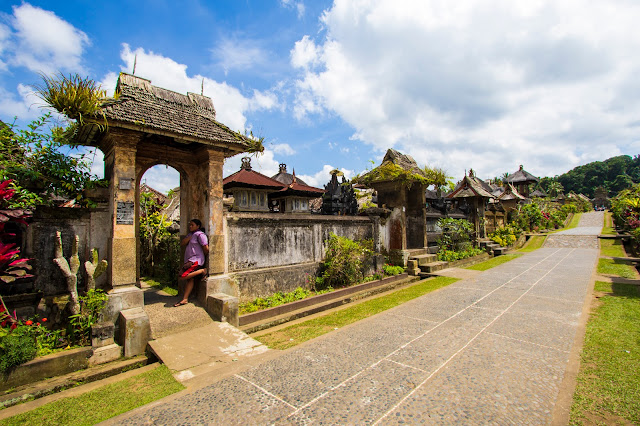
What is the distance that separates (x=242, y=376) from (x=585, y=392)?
3907 millimetres

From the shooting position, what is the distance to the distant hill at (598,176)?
252 feet

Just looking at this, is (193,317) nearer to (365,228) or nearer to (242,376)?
(242,376)

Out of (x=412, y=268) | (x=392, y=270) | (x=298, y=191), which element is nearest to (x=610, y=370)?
(x=392, y=270)

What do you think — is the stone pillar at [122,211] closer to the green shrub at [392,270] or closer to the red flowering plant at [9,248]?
the red flowering plant at [9,248]

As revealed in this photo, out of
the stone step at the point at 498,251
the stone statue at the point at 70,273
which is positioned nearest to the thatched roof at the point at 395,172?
the stone step at the point at 498,251

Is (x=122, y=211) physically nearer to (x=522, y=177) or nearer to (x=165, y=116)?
(x=165, y=116)

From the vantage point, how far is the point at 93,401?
347cm

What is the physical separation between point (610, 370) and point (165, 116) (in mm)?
7890

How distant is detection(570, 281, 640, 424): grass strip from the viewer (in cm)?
292

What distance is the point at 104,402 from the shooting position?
3438 mm

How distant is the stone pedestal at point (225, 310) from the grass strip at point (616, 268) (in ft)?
41.1

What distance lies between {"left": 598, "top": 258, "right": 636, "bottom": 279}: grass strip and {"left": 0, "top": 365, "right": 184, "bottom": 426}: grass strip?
13.6 meters

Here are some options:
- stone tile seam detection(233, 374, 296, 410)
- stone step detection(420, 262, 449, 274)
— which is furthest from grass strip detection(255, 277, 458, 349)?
stone step detection(420, 262, 449, 274)

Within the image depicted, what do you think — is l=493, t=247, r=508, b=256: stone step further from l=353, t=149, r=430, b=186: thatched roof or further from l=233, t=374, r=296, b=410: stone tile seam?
l=233, t=374, r=296, b=410: stone tile seam
